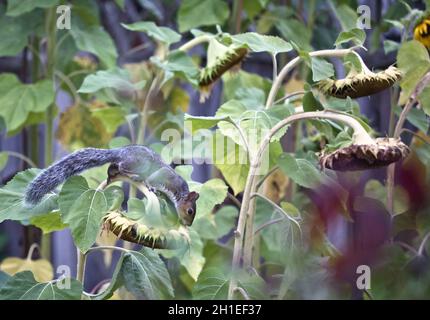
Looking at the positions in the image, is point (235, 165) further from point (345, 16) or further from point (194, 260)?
point (345, 16)

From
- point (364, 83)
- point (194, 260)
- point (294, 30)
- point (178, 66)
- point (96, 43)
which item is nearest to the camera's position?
point (364, 83)

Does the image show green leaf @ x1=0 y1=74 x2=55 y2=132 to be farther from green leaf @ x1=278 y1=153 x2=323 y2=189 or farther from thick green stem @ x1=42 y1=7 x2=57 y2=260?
green leaf @ x1=278 y1=153 x2=323 y2=189

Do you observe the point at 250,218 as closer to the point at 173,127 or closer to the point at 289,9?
the point at 173,127

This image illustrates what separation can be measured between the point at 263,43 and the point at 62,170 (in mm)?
381

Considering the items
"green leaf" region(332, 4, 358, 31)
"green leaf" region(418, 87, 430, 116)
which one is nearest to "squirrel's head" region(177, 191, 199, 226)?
"green leaf" region(418, 87, 430, 116)

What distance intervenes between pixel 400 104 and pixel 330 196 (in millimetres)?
388

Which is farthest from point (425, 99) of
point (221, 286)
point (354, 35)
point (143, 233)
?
point (143, 233)

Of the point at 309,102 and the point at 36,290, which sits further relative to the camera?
the point at 309,102

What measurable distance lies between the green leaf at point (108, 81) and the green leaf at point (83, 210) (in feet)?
1.47

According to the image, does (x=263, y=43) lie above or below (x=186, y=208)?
above

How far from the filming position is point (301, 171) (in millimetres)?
1096

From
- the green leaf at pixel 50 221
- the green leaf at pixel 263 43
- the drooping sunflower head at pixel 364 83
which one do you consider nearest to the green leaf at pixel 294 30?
the green leaf at pixel 263 43

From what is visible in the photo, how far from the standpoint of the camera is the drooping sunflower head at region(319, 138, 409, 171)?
0.83 m

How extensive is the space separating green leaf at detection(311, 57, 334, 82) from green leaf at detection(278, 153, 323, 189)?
0.16 meters
